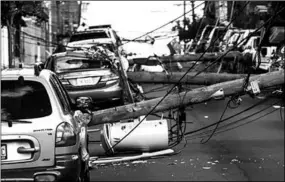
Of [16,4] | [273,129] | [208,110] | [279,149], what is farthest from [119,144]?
[16,4]

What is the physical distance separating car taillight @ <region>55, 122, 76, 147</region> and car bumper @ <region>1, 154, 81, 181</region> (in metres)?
0.14

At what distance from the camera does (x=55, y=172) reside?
223 inches

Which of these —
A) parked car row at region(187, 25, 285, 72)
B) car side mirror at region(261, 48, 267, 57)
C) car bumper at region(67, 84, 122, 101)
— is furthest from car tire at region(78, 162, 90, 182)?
car side mirror at region(261, 48, 267, 57)

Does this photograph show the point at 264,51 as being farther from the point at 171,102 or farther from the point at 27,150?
the point at 27,150

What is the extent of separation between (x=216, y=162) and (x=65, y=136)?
11.7ft

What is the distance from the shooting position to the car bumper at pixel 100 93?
13.8 m

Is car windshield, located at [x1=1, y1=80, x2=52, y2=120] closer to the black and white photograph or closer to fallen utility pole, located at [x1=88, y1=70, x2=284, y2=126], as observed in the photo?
the black and white photograph

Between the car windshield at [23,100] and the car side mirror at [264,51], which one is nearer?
the car windshield at [23,100]

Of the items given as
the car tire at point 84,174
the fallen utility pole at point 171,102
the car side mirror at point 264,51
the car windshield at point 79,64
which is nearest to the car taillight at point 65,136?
the car tire at point 84,174

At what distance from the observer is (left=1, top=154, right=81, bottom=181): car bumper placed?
5582 mm

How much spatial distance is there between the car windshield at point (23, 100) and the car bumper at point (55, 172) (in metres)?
0.56

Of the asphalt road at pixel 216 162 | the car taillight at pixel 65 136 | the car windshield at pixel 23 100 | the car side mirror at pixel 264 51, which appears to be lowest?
the car side mirror at pixel 264 51

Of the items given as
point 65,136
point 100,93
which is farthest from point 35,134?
point 100,93

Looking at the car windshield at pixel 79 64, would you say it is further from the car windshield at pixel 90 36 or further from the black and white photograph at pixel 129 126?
the car windshield at pixel 90 36
